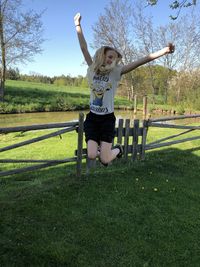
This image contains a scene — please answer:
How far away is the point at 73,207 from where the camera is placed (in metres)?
5.98

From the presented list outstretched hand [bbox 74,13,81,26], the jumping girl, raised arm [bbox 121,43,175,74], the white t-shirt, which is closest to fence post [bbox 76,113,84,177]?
the jumping girl

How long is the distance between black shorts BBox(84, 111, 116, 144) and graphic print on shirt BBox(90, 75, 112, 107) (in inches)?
8.9

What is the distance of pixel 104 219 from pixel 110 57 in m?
2.51

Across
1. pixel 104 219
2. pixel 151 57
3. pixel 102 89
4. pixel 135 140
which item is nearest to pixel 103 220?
pixel 104 219

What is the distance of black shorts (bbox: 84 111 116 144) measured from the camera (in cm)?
558

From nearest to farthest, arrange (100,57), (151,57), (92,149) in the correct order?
(151,57)
(100,57)
(92,149)

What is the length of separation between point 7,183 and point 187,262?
4.70m

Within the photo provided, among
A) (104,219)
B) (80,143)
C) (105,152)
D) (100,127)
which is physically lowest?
(104,219)

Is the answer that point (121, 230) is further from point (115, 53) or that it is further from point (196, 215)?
point (115, 53)

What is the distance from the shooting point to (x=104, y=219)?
18.3 feet

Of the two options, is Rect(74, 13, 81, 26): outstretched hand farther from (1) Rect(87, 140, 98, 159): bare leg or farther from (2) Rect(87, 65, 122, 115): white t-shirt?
(1) Rect(87, 140, 98, 159): bare leg

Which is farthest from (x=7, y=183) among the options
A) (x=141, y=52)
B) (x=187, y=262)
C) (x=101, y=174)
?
(x=141, y=52)

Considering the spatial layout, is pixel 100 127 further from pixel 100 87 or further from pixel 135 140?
pixel 135 140

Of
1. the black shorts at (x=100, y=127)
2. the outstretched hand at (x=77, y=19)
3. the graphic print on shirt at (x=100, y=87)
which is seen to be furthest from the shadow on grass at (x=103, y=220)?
the outstretched hand at (x=77, y=19)
